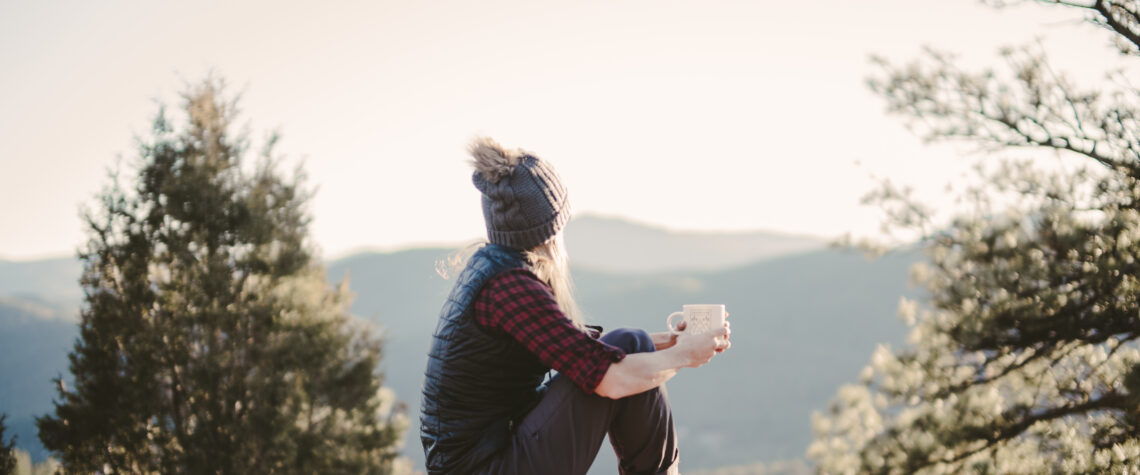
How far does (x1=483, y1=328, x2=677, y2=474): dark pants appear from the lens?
1.90 m

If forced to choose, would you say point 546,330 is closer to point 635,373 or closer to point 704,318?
point 635,373

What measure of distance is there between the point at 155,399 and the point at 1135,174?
6.09m

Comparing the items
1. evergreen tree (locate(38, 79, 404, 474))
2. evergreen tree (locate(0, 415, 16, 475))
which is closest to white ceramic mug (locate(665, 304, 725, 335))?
evergreen tree (locate(0, 415, 16, 475))

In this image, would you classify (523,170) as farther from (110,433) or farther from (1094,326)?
(110,433)

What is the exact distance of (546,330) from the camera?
5.92 feet

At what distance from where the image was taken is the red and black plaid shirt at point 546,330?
1793 millimetres

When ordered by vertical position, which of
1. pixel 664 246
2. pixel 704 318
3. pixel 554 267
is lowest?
pixel 664 246

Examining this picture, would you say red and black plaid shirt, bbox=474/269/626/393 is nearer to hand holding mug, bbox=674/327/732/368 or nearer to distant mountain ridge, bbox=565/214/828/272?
hand holding mug, bbox=674/327/732/368

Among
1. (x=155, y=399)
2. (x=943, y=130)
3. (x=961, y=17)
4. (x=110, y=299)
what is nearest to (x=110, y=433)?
(x=155, y=399)

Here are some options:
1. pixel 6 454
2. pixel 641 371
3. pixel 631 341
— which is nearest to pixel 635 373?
pixel 641 371

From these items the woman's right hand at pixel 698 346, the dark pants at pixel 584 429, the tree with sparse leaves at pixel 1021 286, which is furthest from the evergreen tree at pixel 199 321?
the woman's right hand at pixel 698 346

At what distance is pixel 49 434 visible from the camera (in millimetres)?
4828

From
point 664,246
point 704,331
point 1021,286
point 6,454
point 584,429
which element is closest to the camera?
point 584,429

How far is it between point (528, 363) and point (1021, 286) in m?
3.04
